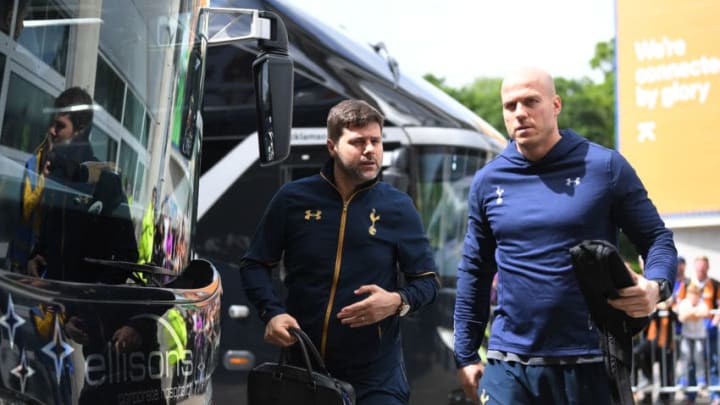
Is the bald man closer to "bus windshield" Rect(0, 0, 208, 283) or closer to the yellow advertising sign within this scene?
"bus windshield" Rect(0, 0, 208, 283)

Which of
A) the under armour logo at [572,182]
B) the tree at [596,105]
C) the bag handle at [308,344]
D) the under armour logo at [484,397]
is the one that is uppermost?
the tree at [596,105]

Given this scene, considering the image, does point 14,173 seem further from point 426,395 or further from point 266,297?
point 426,395

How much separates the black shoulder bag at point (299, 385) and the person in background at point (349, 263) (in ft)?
0.36

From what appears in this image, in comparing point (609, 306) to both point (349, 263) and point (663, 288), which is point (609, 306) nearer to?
point (663, 288)

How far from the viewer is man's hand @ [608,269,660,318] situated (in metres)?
3.91

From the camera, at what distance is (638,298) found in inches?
154

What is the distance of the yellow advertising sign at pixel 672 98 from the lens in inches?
952

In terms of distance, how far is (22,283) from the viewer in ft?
10.4

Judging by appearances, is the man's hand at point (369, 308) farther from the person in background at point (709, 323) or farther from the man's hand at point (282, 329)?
the person in background at point (709, 323)

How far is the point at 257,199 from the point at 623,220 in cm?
445

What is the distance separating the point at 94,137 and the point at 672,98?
22370 mm

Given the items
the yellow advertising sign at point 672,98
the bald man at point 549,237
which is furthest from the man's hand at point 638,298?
the yellow advertising sign at point 672,98

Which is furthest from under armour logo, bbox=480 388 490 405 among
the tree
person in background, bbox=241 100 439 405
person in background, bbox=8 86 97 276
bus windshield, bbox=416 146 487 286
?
the tree

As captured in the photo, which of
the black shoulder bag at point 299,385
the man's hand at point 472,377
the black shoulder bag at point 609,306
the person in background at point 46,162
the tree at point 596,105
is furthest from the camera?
the tree at point 596,105
